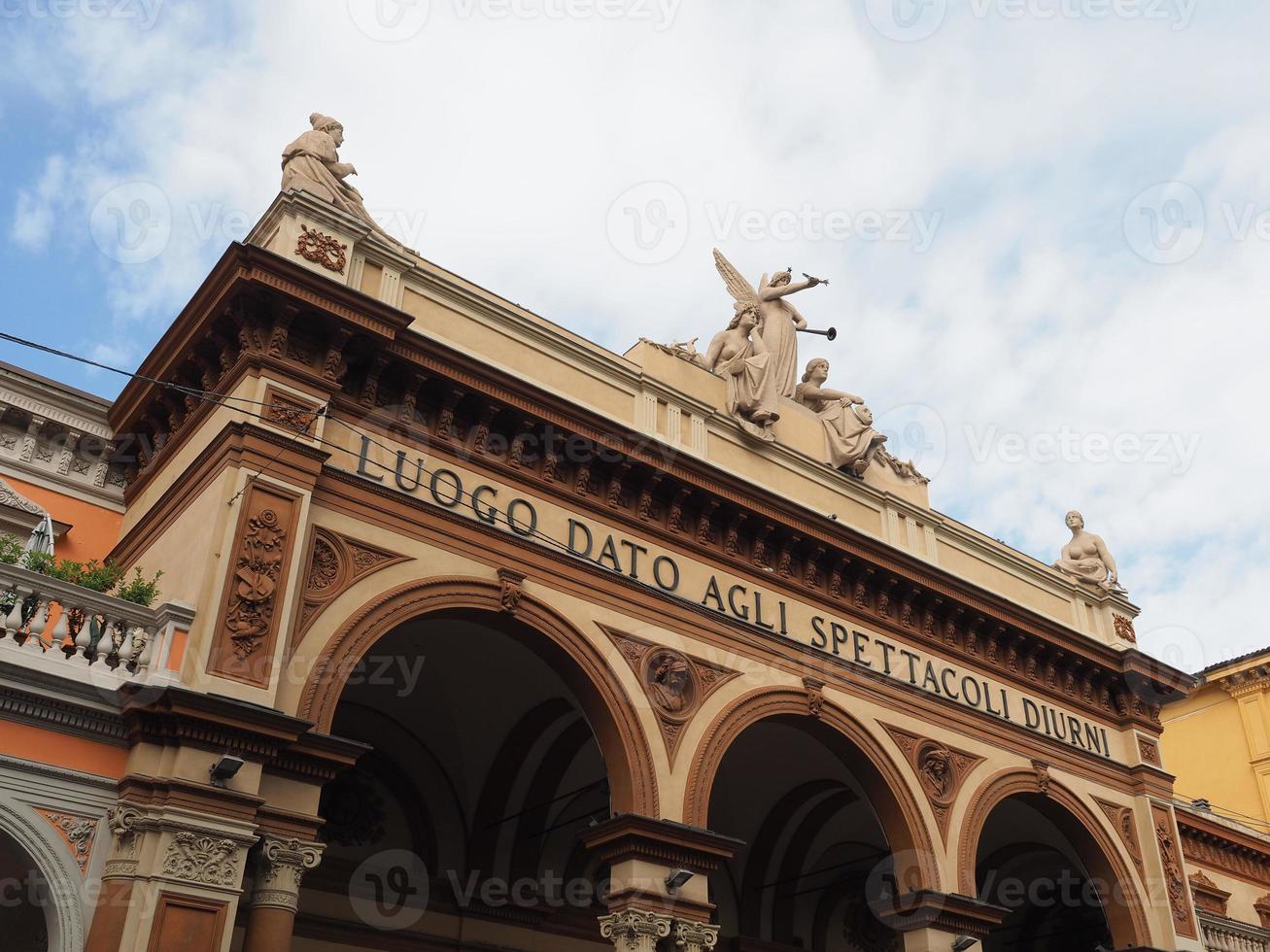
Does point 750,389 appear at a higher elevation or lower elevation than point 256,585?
higher

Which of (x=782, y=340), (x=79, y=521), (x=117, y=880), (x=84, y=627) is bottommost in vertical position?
(x=117, y=880)

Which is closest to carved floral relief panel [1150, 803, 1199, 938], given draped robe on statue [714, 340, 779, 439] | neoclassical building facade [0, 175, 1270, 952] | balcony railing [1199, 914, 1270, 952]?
neoclassical building facade [0, 175, 1270, 952]

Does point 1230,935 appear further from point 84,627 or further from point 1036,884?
point 84,627

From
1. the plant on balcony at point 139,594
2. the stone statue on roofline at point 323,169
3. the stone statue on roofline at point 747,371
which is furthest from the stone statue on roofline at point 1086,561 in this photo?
the plant on balcony at point 139,594

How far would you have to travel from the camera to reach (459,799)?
16.3 meters

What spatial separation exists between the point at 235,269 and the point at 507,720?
7.01 m

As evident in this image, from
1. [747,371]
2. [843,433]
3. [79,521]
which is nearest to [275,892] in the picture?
[79,521]

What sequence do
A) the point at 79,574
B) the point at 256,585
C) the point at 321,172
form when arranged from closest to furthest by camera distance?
the point at 256,585 < the point at 79,574 < the point at 321,172

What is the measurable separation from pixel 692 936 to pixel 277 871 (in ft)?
14.6

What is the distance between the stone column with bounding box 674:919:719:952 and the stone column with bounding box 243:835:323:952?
3964 millimetres

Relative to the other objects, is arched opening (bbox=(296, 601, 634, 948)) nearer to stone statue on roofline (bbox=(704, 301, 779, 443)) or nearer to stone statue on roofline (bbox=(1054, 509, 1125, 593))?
stone statue on roofline (bbox=(704, 301, 779, 443))

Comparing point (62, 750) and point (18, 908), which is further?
point (18, 908)

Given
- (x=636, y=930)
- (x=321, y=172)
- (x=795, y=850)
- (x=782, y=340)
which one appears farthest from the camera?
(x=795, y=850)

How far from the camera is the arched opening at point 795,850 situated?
58.2 feet
